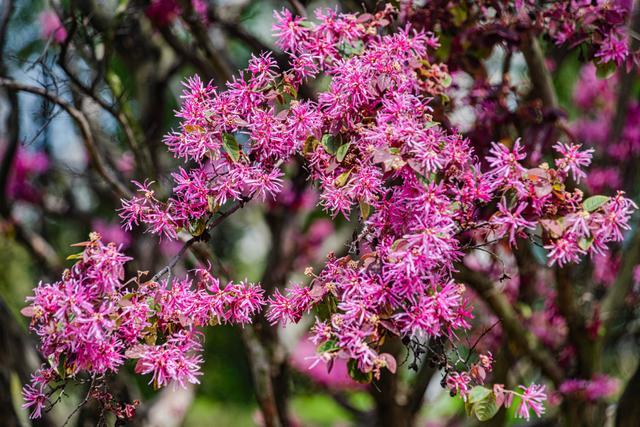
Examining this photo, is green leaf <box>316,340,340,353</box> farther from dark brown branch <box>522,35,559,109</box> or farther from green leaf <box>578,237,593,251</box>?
dark brown branch <box>522,35,559,109</box>

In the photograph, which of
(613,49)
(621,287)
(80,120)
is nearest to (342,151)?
(613,49)

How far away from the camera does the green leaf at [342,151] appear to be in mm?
1587

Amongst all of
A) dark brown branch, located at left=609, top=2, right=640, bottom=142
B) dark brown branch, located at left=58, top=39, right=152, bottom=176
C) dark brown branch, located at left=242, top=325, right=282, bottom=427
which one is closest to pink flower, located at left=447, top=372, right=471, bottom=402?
dark brown branch, located at left=242, top=325, right=282, bottom=427

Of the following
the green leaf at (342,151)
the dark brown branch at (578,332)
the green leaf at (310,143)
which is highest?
the green leaf at (310,143)

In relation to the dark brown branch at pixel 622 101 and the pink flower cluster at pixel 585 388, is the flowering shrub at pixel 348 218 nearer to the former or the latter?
the pink flower cluster at pixel 585 388

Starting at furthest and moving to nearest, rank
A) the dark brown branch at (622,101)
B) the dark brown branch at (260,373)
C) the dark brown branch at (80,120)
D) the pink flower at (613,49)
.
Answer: the dark brown branch at (622,101), the dark brown branch at (260,373), the dark brown branch at (80,120), the pink flower at (613,49)

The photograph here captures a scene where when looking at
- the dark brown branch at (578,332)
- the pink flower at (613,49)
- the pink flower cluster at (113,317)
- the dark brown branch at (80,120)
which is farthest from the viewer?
the dark brown branch at (578,332)

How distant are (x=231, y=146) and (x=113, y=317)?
0.45 metres

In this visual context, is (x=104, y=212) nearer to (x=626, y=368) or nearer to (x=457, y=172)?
(x=626, y=368)

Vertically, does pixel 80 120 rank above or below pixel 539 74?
above

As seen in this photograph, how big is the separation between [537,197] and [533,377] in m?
3.29

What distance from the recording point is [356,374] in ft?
4.90

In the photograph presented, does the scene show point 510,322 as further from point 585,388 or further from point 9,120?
point 9,120

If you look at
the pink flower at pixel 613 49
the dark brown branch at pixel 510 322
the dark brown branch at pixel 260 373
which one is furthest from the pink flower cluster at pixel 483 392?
the dark brown branch at pixel 260 373
